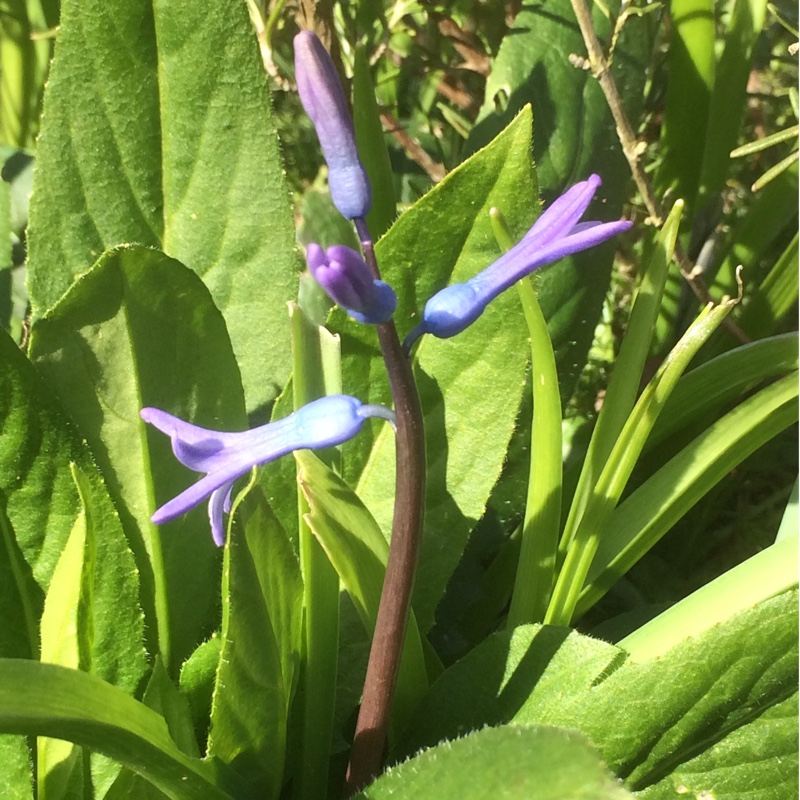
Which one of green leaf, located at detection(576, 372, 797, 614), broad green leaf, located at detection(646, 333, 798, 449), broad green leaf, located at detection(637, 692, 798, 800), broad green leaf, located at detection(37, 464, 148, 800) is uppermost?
broad green leaf, located at detection(37, 464, 148, 800)

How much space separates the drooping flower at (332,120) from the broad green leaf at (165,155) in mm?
310

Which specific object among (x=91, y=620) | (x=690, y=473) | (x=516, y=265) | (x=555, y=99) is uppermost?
(x=555, y=99)

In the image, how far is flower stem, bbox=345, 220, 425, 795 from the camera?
39 cm

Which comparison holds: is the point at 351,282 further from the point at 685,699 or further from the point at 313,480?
the point at 685,699

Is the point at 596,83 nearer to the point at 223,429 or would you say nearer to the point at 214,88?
the point at 214,88

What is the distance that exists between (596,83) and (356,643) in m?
0.62

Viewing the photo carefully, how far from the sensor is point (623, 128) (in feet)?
2.63

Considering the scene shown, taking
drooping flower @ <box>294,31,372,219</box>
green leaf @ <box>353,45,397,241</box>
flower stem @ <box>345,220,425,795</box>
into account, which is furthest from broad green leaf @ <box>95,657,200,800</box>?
green leaf @ <box>353,45,397,241</box>

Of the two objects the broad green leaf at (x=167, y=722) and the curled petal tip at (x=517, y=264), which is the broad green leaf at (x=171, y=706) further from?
the curled petal tip at (x=517, y=264)

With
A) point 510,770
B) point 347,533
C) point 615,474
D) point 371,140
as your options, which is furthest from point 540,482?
point 371,140

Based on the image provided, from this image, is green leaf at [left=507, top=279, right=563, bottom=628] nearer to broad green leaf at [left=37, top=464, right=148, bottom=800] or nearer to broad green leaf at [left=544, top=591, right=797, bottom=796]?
broad green leaf at [left=544, top=591, right=797, bottom=796]

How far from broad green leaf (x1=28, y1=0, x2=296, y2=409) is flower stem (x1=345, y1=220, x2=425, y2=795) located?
1.05 ft

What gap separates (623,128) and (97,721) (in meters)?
0.67

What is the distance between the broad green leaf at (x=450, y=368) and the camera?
2.19 feet
